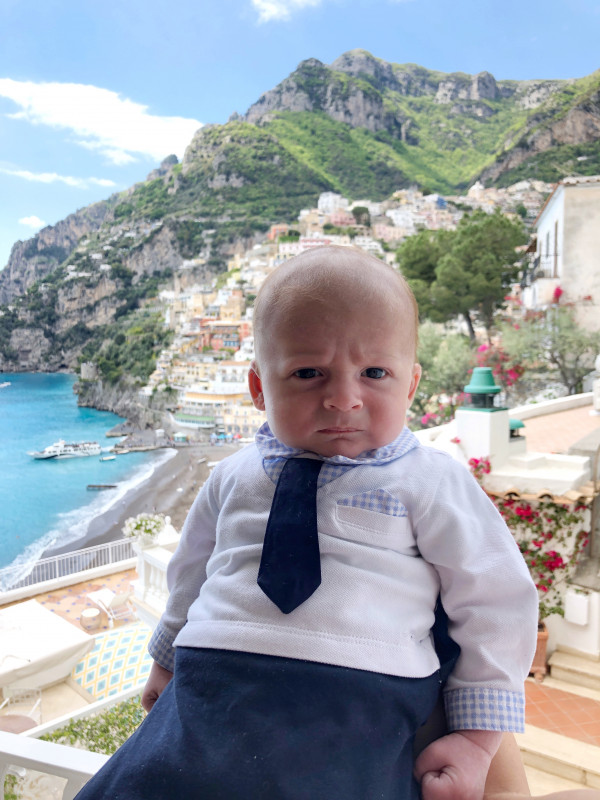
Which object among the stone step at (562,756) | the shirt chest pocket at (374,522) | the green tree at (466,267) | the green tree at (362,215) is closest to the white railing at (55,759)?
the shirt chest pocket at (374,522)

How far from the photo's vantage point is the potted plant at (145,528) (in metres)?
3.44

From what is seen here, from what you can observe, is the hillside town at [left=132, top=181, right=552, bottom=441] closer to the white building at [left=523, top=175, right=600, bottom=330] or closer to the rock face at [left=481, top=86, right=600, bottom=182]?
the rock face at [left=481, top=86, right=600, bottom=182]

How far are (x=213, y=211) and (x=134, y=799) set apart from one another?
2692 cm

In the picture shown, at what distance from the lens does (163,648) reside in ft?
1.75

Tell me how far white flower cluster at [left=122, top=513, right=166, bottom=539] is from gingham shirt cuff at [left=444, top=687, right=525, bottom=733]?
3249 mm

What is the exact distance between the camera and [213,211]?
25484 millimetres

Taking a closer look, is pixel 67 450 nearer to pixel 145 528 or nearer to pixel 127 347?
pixel 127 347

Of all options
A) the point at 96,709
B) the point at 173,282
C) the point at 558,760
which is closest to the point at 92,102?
the point at 173,282

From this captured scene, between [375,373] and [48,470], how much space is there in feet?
53.3

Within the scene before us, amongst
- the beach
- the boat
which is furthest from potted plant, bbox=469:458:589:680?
the boat

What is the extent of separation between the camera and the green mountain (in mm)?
18766

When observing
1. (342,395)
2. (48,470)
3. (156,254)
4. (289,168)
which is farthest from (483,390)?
(289,168)

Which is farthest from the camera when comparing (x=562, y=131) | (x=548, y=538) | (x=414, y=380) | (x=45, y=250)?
(x=45, y=250)

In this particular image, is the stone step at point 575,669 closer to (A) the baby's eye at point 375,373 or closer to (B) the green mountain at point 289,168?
(A) the baby's eye at point 375,373
